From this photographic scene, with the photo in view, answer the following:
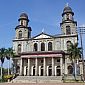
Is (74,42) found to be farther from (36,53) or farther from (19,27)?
(19,27)

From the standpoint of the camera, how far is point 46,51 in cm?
6794

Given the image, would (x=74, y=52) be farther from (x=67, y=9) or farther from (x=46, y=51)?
(x=67, y=9)

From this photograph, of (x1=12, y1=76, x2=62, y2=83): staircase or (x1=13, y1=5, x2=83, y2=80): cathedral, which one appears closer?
(x1=12, y1=76, x2=62, y2=83): staircase

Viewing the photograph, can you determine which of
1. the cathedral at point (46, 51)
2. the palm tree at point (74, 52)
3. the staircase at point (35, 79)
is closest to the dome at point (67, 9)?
the cathedral at point (46, 51)

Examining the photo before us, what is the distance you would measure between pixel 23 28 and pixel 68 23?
1505 centimetres

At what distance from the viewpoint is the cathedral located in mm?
67125

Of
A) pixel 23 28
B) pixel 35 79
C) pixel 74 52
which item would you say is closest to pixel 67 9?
pixel 23 28

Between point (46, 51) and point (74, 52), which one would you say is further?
point (46, 51)

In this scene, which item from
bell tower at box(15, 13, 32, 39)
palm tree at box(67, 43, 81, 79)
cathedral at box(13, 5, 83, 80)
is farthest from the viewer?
bell tower at box(15, 13, 32, 39)

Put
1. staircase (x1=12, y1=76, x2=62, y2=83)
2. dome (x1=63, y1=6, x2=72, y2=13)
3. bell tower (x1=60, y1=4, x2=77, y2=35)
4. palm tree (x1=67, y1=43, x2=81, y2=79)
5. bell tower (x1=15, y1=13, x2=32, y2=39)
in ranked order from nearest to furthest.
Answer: staircase (x1=12, y1=76, x2=62, y2=83), palm tree (x1=67, y1=43, x2=81, y2=79), bell tower (x1=60, y1=4, x2=77, y2=35), dome (x1=63, y1=6, x2=72, y2=13), bell tower (x1=15, y1=13, x2=32, y2=39)

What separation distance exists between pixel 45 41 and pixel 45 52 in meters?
5.30

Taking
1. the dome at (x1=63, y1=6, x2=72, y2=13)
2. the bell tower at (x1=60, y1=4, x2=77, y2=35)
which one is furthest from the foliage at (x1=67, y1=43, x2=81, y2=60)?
the dome at (x1=63, y1=6, x2=72, y2=13)

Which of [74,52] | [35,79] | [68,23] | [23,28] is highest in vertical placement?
[68,23]

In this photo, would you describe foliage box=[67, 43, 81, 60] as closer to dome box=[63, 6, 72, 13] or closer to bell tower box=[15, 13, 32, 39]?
dome box=[63, 6, 72, 13]
